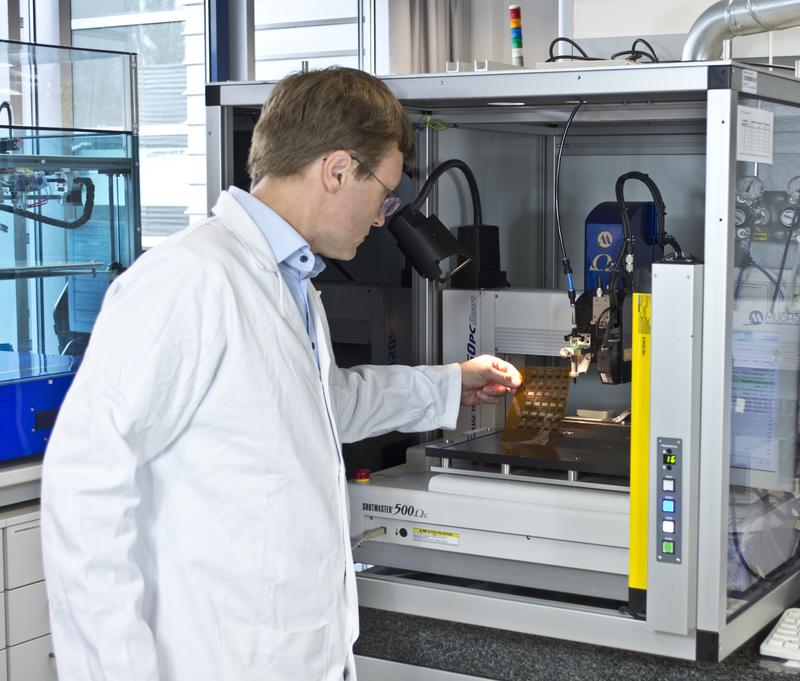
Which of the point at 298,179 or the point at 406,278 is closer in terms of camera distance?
the point at 298,179

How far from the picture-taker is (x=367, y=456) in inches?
84.9

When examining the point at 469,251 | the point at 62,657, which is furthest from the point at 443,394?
the point at 62,657

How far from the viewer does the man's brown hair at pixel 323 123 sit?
1.38m

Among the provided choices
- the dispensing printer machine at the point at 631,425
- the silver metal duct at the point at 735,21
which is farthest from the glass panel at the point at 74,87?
the silver metal duct at the point at 735,21

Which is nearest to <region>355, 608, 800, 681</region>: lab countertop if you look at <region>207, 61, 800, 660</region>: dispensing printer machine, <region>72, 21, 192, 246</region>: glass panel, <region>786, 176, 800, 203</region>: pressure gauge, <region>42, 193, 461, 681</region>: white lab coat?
<region>207, 61, 800, 660</region>: dispensing printer machine

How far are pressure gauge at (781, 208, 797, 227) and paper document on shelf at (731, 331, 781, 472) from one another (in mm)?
175

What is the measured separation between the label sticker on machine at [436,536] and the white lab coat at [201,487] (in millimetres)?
365

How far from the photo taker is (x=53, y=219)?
231 centimetres

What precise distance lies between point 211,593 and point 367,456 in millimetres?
874

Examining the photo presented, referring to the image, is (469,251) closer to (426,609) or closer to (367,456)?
(367,456)

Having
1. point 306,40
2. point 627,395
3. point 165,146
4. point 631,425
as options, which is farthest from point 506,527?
point 306,40

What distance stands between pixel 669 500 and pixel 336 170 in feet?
2.05

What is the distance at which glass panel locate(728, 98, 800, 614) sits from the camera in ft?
5.04

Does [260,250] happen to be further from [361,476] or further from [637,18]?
[637,18]
